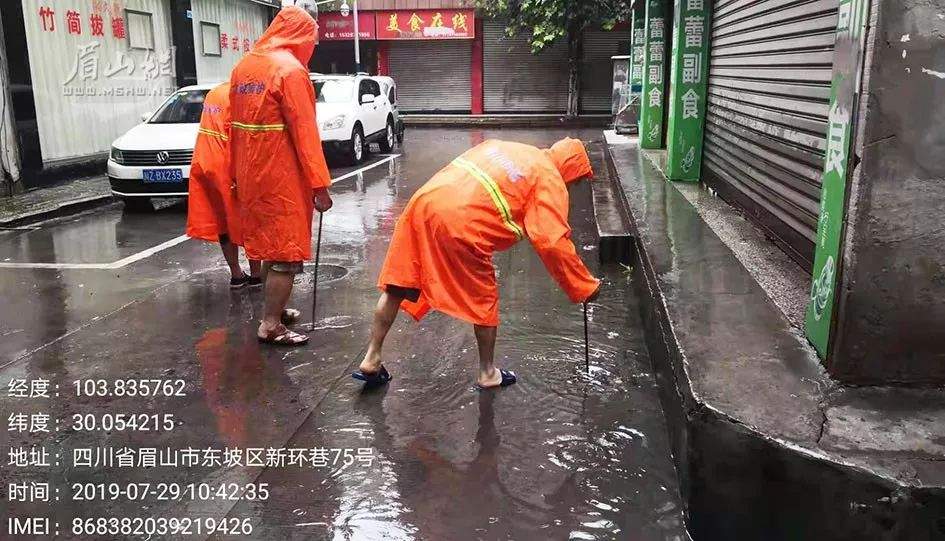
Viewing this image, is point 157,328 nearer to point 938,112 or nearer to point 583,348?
point 583,348

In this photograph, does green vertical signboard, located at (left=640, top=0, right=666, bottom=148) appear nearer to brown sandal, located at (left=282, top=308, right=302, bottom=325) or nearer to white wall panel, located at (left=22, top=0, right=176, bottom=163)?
brown sandal, located at (left=282, top=308, right=302, bottom=325)

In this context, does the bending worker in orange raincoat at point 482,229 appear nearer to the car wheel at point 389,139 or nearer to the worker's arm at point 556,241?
the worker's arm at point 556,241

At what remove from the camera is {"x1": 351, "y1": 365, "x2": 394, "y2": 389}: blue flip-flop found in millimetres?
3984

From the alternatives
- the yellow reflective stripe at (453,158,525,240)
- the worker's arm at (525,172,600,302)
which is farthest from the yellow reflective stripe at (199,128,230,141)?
the worker's arm at (525,172,600,302)

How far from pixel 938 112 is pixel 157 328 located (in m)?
4.47

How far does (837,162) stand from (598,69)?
23563mm

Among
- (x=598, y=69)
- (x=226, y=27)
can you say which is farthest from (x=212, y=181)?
(x=598, y=69)

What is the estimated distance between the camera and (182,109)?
1059 centimetres

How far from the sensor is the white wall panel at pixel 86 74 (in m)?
11.2

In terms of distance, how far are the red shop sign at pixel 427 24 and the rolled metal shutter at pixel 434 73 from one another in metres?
0.83

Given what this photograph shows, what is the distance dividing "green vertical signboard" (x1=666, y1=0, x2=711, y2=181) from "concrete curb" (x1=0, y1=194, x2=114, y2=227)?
24.3 feet

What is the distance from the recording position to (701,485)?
269cm

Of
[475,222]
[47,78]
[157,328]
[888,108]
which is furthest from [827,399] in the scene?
[47,78]

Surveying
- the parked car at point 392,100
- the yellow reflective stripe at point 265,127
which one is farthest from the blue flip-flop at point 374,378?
the parked car at point 392,100
